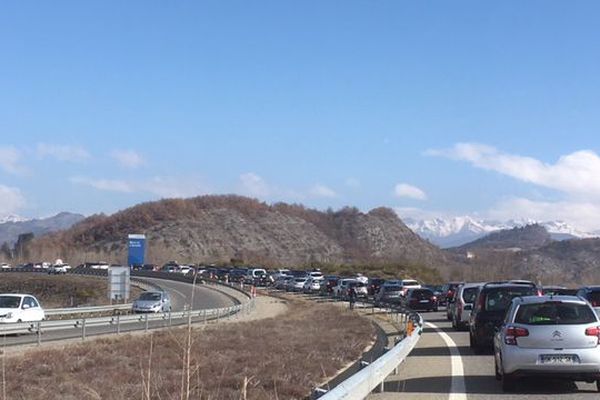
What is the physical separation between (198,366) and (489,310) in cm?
1303

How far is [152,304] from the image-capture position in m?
48.4

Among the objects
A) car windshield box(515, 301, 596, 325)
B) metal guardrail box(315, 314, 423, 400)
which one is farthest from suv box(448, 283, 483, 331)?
car windshield box(515, 301, 596, 325)

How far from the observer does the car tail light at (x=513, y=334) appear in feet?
44.6

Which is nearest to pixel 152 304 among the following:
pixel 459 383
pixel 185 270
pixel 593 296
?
pixel 593 296

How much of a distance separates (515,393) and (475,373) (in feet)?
9.24

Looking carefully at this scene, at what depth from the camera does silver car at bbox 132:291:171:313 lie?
47969mm

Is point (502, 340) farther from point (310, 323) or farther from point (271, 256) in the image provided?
point (271, 256)

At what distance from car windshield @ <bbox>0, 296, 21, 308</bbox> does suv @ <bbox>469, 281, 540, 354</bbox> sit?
66.4 ft

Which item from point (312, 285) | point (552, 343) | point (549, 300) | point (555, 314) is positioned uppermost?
point (549, 300)

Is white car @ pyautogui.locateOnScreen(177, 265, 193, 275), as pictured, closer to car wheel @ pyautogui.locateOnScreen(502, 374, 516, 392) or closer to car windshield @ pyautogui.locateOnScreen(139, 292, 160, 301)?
car windshield @ pyautogui.locateOnScreen(139, 292, 160, 301)

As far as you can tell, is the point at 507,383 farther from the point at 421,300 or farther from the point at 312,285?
the point at 312,285

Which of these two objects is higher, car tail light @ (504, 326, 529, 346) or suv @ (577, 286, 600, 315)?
suv @ (577, 286, 600, 315)

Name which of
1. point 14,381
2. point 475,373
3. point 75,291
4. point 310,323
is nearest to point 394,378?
point 475,373

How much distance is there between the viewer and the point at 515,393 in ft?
43.6
